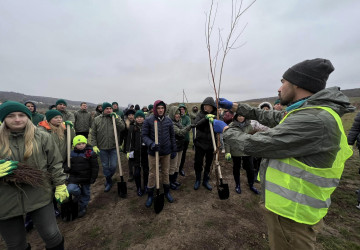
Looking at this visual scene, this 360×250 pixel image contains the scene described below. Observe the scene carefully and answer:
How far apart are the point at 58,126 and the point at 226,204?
4.50 meters

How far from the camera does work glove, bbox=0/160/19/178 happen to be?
175cm

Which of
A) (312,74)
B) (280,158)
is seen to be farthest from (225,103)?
(280,158)

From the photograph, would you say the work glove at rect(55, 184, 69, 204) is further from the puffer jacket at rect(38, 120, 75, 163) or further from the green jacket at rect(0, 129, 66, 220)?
the puffer jacket at rect(38, 120, 75, 163)

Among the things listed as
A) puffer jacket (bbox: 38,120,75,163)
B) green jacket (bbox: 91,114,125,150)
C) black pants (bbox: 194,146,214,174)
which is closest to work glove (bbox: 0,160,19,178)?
puffer jacket (bbox: 38,120,75,163)

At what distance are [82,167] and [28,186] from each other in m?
1.48

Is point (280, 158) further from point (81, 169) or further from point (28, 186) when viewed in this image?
point (81, 169)

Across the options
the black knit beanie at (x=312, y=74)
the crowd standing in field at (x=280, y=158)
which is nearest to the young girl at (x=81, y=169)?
the crowd standing in field at (x=280, y=158)

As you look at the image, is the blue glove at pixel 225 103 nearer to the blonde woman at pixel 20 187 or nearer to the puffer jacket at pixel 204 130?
the puffer jacket at pixel 204 130

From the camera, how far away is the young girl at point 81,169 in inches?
134

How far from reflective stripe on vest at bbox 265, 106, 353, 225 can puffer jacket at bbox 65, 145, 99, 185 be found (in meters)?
3.57

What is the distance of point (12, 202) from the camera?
1.86 metres

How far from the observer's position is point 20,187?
1.88m

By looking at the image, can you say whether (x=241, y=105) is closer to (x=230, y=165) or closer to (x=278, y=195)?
(x=278, y=195)

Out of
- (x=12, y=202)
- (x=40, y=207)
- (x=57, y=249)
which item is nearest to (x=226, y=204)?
(x=57, y=249)
